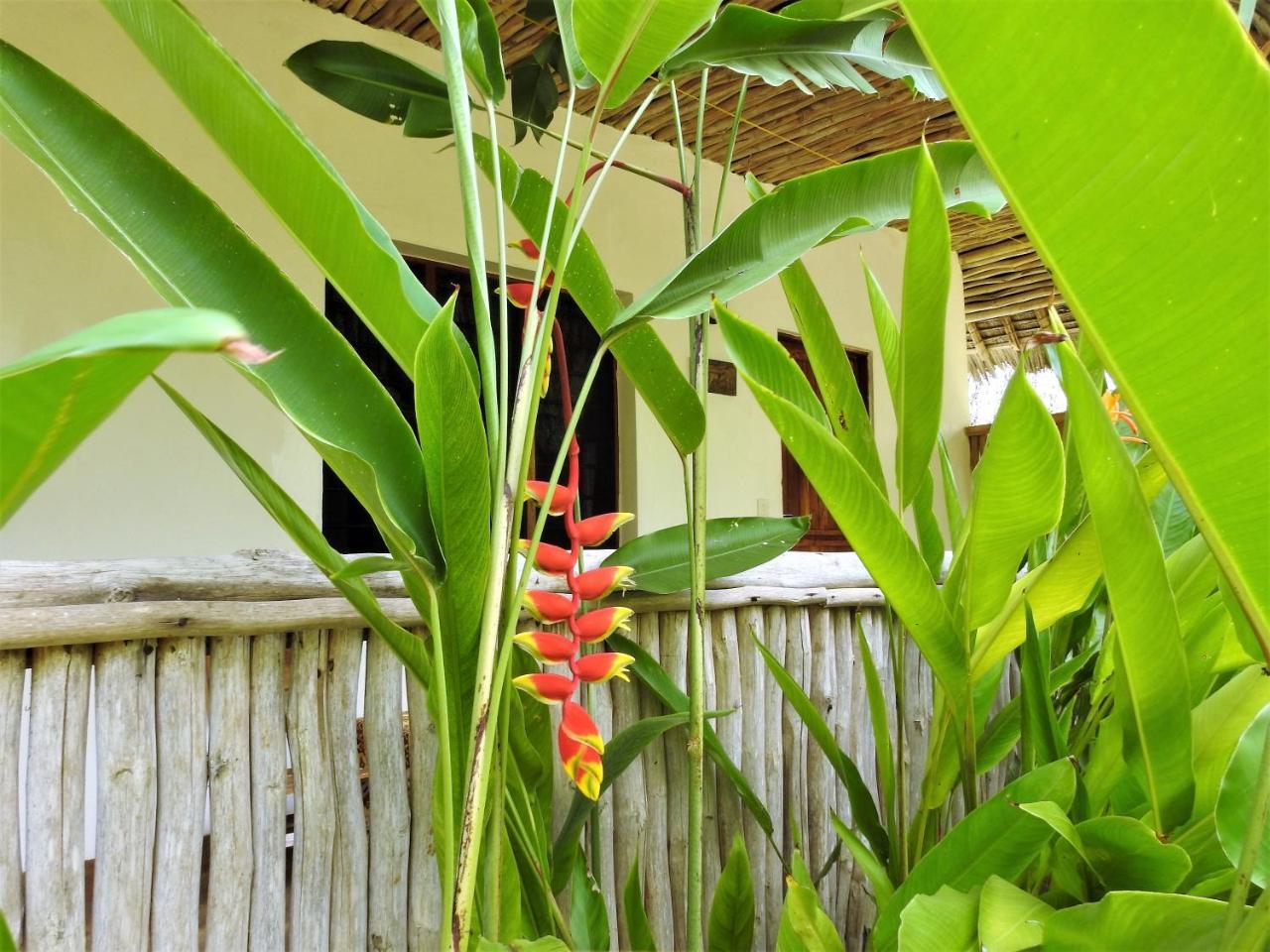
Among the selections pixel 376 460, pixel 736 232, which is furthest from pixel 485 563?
pixel 736 232

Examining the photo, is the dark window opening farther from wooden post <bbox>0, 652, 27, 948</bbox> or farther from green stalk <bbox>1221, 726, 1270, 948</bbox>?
green stalk <bbox>1221, 726, 1270, 948</bbox>

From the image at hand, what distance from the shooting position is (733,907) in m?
0.91

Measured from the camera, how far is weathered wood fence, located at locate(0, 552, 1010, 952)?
0.71m

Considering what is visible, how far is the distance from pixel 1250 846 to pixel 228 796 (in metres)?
0.80

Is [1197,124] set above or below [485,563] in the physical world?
above

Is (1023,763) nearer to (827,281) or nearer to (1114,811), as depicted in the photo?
(1114,811)

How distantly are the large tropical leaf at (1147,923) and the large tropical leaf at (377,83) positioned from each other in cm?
101

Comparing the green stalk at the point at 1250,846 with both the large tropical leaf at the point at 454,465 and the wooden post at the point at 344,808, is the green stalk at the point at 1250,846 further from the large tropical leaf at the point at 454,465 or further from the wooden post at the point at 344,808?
Answer: the wooden post at the point at 344,808

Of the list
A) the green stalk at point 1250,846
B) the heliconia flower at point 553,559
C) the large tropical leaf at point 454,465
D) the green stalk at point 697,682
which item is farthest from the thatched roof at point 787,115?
the green stalk at point 1250,846

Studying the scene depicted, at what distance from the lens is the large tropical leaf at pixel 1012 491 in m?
0.58

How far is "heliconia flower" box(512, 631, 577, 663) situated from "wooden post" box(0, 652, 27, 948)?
16.4 inches

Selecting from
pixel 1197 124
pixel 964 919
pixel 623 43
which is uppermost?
pixel 623 43

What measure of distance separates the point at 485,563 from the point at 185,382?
5.98 feet

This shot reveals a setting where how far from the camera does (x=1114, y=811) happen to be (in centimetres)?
83
